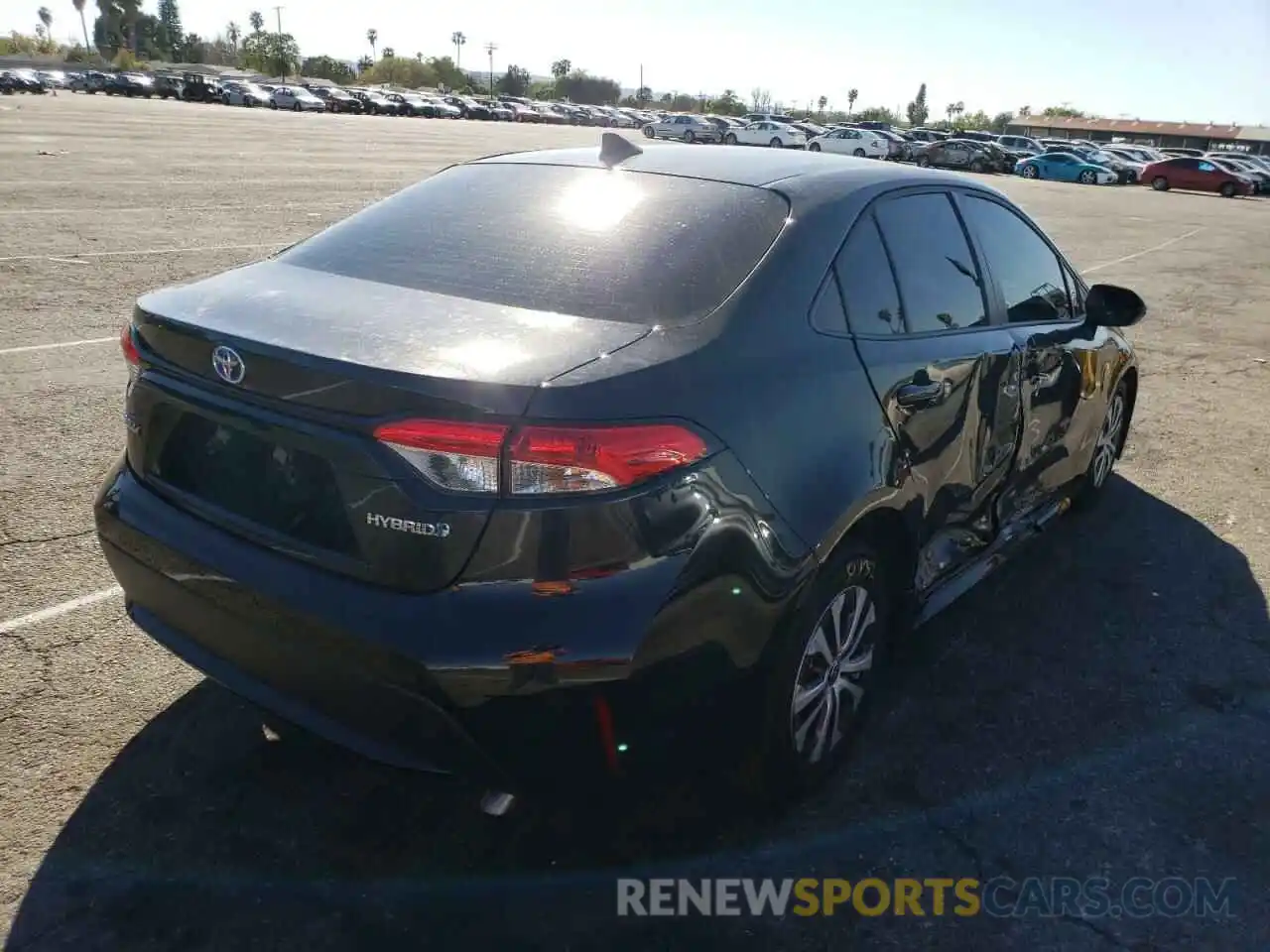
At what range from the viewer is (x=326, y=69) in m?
140

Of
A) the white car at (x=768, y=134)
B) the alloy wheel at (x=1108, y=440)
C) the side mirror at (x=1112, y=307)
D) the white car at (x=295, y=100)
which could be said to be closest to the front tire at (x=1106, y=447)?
the alloy wheel at (x=1108, y=440)

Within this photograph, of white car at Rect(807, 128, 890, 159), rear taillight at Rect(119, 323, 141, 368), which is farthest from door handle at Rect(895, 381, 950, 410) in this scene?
white car at Rect(807, 128, 890, 159)

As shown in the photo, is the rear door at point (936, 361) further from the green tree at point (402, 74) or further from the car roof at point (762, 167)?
the green tree at point (402, 74)

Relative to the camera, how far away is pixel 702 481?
2227 millimetres

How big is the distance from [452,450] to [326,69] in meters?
155

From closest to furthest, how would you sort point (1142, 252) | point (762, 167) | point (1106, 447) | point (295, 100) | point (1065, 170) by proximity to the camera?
point (762, 167) → point (1106, 447) → point (1142, 252) → point (1065, 170) → point (295, 100)

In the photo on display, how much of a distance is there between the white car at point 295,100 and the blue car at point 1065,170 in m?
49.3

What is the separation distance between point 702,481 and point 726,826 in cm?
114

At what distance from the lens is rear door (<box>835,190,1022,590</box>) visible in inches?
116

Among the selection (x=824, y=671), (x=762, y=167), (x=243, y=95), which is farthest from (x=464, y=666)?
(x=243, y=95)

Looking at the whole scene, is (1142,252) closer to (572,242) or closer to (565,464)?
(572,242)

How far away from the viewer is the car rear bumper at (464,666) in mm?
2096

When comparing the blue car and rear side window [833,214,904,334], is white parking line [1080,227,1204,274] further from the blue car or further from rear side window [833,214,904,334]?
the blue car

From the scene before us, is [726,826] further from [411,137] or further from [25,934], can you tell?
[411,137]
